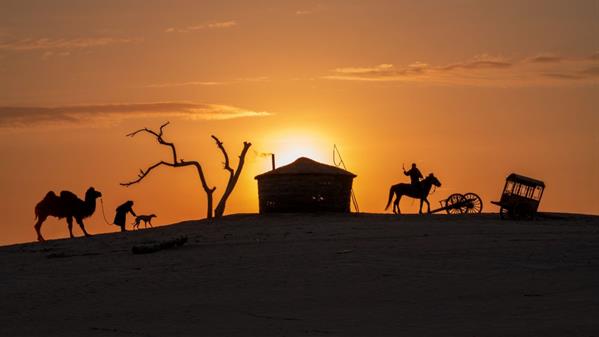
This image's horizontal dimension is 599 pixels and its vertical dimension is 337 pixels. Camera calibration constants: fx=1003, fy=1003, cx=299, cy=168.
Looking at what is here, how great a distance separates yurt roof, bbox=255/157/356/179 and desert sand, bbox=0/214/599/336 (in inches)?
383

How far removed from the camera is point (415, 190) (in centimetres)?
4041

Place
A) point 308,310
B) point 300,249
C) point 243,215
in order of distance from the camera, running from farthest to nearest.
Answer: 1. point 243,215
2. point 300,249
3. point 308,310

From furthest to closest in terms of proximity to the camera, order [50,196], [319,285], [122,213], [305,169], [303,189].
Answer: [305,169]
[303,189]
[122,213]
[50,196]
[319,285]

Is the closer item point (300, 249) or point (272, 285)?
point (272, 285)

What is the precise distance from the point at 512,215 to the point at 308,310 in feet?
62.1

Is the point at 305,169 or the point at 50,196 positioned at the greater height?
the point at 305,169

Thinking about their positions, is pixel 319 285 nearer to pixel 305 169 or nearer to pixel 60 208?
pixel 60 208

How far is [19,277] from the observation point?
2278 centimetres

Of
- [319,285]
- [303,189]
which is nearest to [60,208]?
[303,189]

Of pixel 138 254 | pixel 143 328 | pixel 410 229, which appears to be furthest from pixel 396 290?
pixel 410 229

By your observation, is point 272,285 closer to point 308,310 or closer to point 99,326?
point 308,310

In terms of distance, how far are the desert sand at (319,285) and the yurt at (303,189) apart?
9.40 meters

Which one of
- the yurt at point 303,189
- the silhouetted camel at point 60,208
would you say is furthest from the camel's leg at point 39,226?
the yurt at point 303,189

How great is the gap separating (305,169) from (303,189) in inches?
33.7
